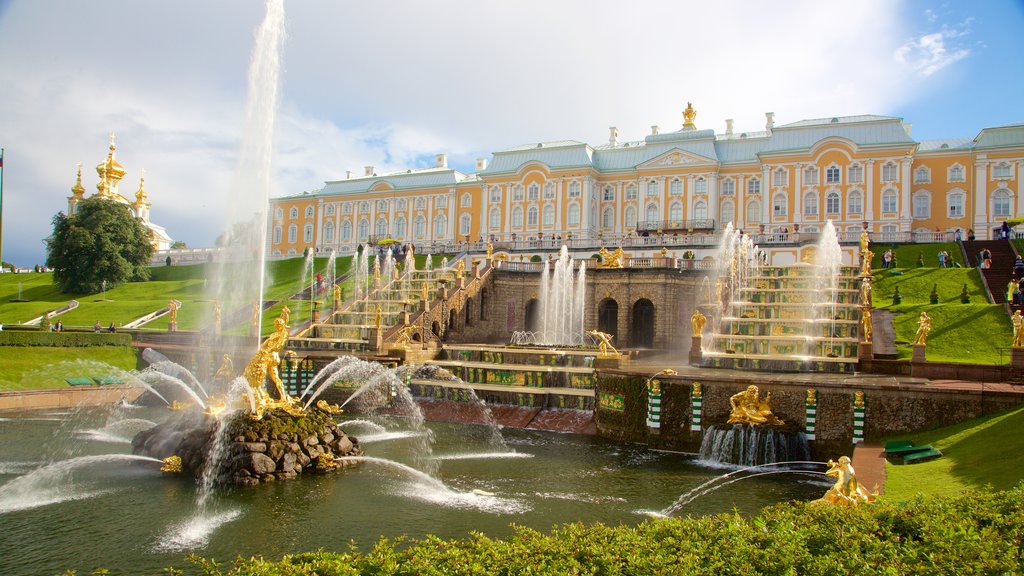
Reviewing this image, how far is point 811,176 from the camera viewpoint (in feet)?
193

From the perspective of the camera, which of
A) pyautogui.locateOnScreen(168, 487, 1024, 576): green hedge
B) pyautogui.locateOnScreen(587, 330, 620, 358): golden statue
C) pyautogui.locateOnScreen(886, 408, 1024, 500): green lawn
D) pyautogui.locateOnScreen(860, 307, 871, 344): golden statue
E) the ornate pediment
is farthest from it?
the ornate pediment

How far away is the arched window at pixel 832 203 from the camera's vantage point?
2282 inches

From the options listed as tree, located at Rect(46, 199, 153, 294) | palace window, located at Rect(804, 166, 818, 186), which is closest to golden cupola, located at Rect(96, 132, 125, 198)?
tree, located at Rect(46, 199, 153, 294)

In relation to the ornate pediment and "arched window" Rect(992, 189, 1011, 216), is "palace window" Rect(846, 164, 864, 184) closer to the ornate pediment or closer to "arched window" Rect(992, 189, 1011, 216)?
"arched window" Rect(992, 189, 1011, 216)

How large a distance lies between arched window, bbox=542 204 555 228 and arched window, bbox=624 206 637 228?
6.96m

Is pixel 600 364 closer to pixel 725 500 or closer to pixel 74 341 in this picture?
pixel 725 500

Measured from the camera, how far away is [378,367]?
27.4 meters

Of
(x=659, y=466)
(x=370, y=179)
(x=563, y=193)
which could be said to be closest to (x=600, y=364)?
(x=659, y=466)

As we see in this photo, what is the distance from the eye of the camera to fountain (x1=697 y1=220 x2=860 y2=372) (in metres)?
25.3

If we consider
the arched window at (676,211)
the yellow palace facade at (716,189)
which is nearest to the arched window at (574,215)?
the yellow palace facade at (716,189)

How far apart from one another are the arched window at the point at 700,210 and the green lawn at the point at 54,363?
45.9 m

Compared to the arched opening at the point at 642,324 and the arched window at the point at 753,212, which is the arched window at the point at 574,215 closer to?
the arched window at the point at 753,212

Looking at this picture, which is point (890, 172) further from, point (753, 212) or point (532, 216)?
point (532, 216)

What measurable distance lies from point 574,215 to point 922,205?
95.9ft
